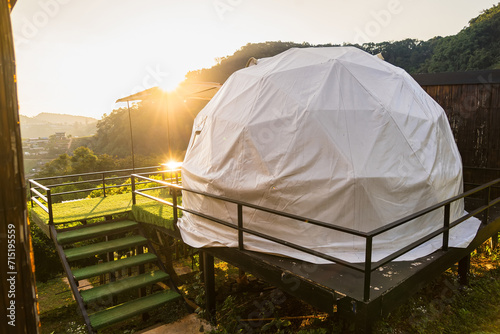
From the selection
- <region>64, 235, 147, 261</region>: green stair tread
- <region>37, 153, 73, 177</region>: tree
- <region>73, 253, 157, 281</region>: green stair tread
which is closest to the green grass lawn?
<region>64, 235, 147, 261</region>: green stair tread

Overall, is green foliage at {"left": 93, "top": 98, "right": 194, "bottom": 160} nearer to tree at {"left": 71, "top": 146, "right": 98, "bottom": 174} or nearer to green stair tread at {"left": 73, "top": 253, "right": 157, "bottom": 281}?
tree at {"left": 71, "top": 146, "right": 98, "bottom": 174}

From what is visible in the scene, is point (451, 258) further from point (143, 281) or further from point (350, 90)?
point (143, 281)

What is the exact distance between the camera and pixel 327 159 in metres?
4.93

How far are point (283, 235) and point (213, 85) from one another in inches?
220

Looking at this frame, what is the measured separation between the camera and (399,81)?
241 inches

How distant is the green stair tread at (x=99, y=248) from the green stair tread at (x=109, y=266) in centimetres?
25

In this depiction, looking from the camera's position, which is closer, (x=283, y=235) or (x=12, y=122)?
(x=12, y=122)

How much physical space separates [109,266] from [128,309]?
102 cm

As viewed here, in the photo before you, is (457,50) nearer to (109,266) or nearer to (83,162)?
(109,266)

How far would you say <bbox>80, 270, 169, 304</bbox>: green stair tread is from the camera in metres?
5.80

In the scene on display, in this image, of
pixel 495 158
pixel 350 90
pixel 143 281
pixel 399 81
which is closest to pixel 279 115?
pixel 350 90

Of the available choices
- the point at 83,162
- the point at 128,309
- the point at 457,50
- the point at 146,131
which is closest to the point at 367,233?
the point at 128,309

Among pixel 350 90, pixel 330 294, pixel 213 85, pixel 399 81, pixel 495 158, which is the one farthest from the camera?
pixel 213 85

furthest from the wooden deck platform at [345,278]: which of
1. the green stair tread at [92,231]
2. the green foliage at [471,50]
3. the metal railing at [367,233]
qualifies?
the green foliage at [471,50]
